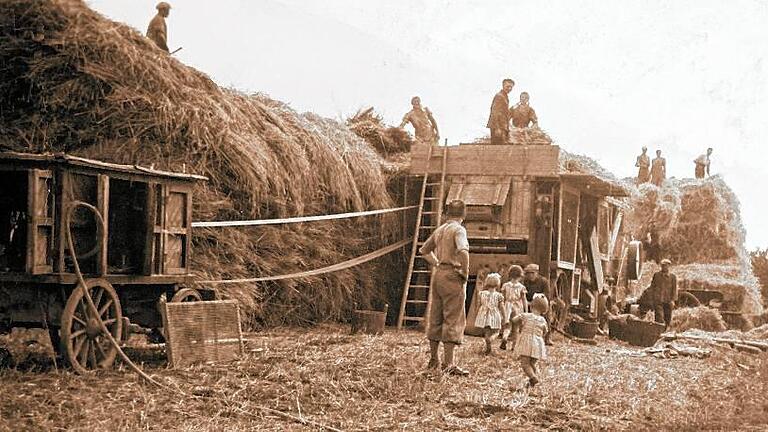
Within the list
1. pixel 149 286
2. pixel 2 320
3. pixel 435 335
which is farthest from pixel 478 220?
pixel 2 320

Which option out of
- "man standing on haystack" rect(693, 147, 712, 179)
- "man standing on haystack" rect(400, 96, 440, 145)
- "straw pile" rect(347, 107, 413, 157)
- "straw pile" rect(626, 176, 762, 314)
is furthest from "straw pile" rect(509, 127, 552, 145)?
"man standing on haystack" rect(693, 147, 712, 179)

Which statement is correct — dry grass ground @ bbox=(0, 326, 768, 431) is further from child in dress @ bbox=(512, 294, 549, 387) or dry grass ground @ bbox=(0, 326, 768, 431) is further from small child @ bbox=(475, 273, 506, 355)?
small child @ bbox=(475, 273, 506, 355)

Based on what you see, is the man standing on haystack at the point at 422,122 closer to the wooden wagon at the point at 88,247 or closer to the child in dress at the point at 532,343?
the wooden wagon at the point at 88,247

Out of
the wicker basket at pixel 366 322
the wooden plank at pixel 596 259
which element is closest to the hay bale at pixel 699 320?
the wooden plank at pixel 596 259

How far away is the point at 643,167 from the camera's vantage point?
29562 millimetres

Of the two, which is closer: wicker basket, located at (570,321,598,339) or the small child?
the small child

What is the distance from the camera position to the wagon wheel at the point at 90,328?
25.2 ft

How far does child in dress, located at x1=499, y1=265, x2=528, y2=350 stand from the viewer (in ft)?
38.8

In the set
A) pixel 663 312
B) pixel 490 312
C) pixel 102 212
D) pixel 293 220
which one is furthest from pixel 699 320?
pixel 102 212

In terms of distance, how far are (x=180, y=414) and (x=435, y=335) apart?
3.44 metres

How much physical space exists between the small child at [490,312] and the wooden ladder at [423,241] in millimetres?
3917

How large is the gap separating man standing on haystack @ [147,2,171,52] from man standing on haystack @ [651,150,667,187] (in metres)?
19.0

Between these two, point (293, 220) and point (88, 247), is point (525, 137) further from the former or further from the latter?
point (88, 247)

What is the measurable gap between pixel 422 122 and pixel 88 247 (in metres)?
11.9
